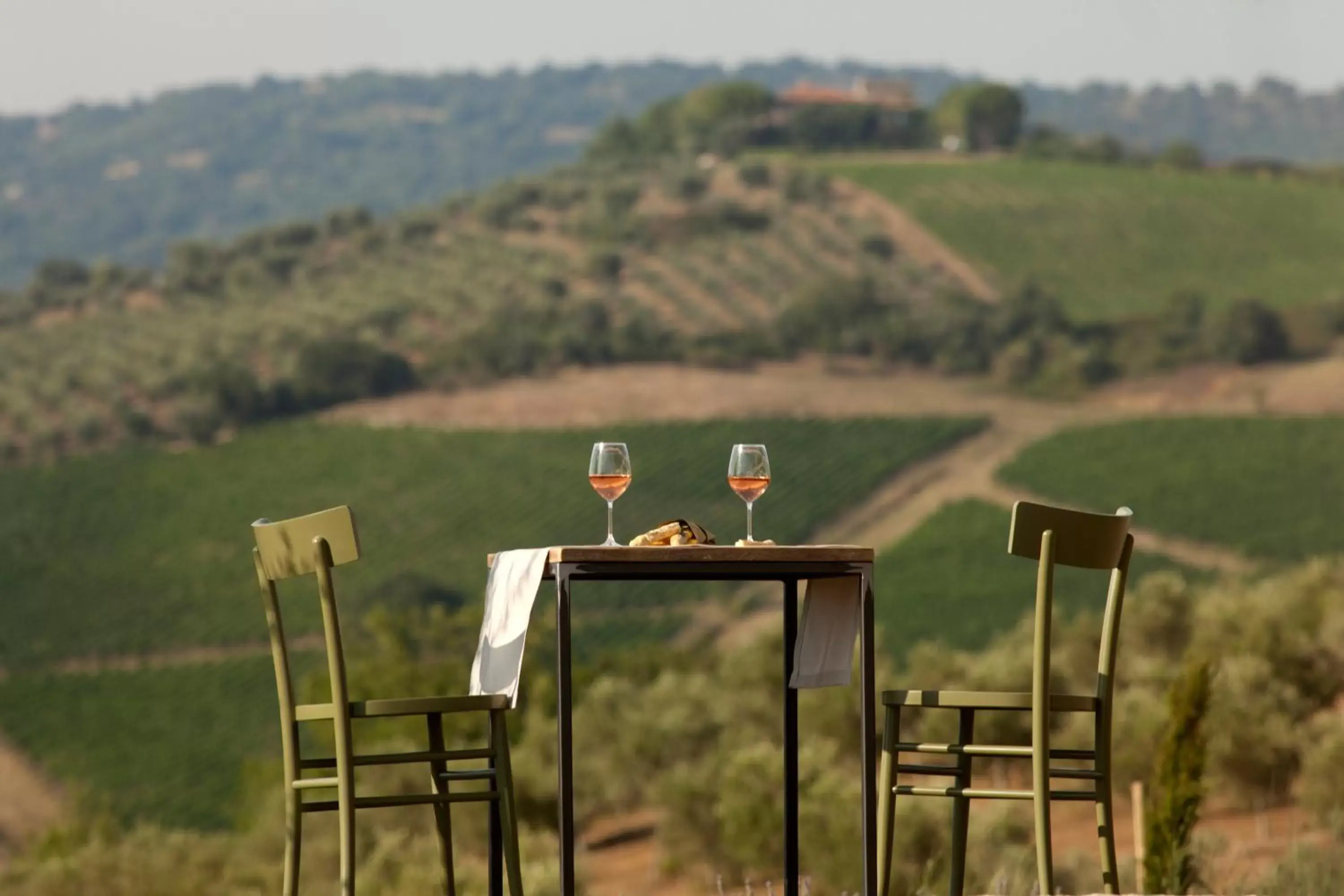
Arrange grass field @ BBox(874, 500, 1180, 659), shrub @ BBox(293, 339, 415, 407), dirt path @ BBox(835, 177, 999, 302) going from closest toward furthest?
grass field @ BBox(874, 500, 1180, 659) → shrub @ BBox(293, 339, 415, 407) → dirt path @ BBox(835, 177, 999, 302)

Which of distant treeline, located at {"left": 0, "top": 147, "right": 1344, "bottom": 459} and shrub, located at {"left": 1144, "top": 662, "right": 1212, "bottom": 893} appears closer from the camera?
shrub, located at {"left": 1144, "top": 662, "right": 1212, "bottom": 893}

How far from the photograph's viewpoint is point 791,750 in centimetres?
393

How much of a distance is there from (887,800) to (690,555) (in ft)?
2.37

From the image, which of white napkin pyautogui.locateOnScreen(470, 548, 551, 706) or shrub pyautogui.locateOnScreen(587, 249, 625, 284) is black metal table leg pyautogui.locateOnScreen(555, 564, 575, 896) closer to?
white napkin pyautogui.locateOnScreen(470, 548, 551, 706)

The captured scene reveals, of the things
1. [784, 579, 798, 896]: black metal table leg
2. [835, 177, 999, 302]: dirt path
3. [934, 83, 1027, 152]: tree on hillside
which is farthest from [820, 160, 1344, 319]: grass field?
[784, 579, 798, 896]: black metal table leg

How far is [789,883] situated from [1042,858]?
1.88 ft

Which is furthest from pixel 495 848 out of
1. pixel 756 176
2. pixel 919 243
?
pixel 756 176

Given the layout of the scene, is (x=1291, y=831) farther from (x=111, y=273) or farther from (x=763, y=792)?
(x=111, y=273)

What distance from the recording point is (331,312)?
4966cm

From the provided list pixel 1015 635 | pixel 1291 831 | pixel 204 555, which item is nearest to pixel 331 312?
pixel 204 555

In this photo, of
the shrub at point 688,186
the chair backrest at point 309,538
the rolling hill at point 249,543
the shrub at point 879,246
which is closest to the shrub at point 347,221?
the shrub at point 688,186

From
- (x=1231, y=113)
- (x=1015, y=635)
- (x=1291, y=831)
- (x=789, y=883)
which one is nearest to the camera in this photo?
(x=789, y=883)

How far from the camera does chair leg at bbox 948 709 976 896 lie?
11.8 feet

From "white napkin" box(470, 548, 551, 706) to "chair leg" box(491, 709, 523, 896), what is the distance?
0.16 ft
